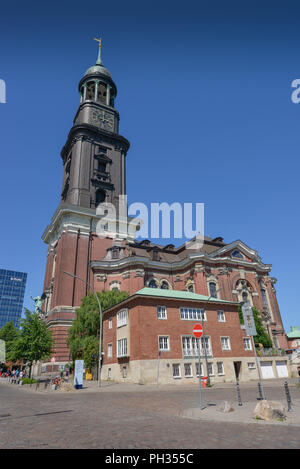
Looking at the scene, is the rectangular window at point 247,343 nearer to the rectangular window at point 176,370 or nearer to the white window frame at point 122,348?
the rectangular window at point 176,370

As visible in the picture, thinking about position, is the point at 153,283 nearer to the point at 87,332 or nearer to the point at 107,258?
the point at 107,258

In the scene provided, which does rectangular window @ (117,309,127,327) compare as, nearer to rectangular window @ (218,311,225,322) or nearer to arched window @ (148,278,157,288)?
rectangular window @ (218,311,225,322)

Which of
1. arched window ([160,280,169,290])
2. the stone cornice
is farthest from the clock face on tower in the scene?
arched window ([160,280,169,290])

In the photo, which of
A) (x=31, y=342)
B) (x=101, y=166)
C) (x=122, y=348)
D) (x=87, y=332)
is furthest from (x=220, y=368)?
(x=101, y=166)

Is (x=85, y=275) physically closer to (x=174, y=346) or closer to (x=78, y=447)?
(x=174, y=346)

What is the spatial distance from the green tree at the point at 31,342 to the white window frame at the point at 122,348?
415 inches

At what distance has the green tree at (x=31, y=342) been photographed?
3425 centimetres

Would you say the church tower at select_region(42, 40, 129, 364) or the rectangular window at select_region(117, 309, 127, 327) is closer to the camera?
the rectangular window at select_region(117, 309, 127, 327)

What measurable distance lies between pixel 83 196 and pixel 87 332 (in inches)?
1108

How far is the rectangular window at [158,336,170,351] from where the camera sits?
27.8 m

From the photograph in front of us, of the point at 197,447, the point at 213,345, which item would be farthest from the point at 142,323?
the point at 197,447

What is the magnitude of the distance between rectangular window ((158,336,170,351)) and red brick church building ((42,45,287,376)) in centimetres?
1806

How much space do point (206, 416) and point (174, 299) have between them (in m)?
19.9

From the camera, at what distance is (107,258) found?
173ft
